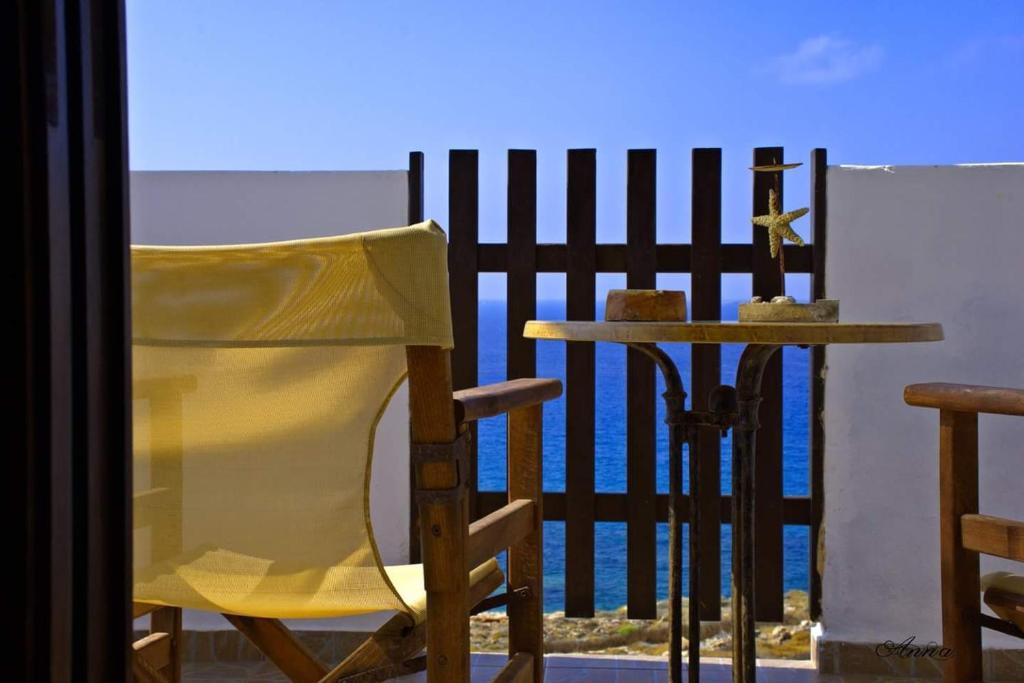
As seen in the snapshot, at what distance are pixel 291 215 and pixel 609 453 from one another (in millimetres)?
25860

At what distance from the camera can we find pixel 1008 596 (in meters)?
1.75

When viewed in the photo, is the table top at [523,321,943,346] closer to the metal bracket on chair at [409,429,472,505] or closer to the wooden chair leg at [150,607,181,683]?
the metal bracket on chair at [409,429,472,505]

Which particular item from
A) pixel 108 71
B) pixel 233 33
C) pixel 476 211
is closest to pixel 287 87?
pixel 233 33

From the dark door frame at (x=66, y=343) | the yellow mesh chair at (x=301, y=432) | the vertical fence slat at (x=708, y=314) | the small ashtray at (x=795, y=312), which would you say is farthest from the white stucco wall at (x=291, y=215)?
the dark door frame at (x=66, y=343)

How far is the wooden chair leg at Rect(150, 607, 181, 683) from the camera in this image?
6.82 ft

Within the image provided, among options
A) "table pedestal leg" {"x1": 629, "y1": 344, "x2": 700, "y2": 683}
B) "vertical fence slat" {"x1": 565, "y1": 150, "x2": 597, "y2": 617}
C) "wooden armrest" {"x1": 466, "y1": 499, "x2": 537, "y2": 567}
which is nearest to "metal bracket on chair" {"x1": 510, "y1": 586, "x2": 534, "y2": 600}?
"wooden armrest" {"x1": 466, "y1": 499, "x2": 537, "y2": 567}

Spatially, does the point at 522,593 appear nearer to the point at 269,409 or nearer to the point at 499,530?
the point at 499,530

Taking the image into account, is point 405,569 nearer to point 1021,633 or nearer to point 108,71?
point 1021,633

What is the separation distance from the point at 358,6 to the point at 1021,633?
40532mm

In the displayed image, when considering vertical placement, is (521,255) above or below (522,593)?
above

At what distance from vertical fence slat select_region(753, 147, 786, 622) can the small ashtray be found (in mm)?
1275

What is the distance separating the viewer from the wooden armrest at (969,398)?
1.76m

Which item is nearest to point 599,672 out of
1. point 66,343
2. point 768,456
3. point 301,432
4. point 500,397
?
point 768,456

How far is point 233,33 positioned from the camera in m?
37.0
